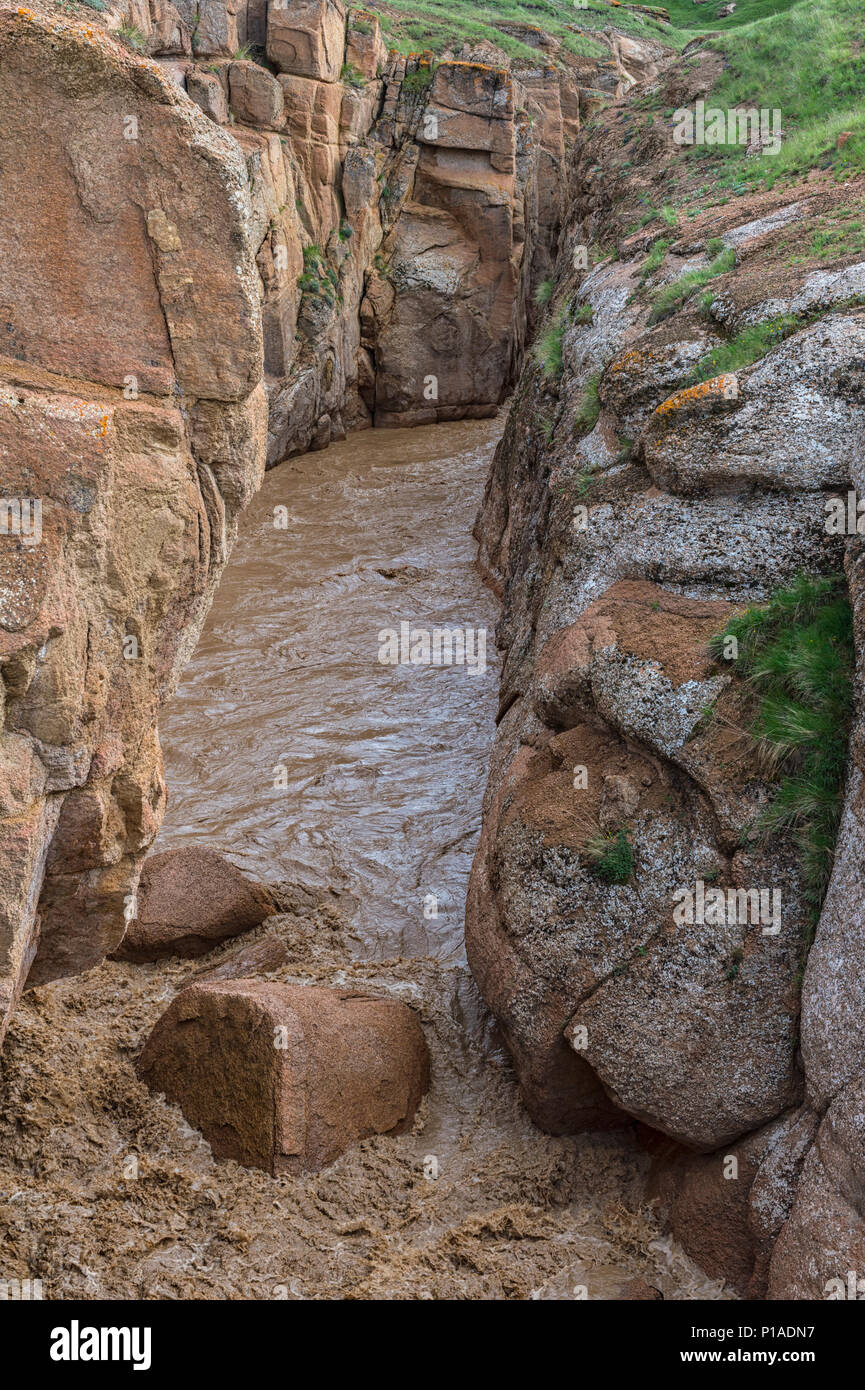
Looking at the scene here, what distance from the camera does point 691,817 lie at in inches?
212

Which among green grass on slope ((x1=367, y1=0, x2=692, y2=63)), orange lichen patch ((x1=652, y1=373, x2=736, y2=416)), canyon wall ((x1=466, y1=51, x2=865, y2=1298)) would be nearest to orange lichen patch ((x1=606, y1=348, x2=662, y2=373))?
canyon wall ((x1=466, y1=51, x2=865, y2=1298))

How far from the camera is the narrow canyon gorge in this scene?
4125 millimetres

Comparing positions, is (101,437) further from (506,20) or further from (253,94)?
(506,20)

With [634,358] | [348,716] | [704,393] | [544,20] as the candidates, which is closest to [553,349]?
[634,358]

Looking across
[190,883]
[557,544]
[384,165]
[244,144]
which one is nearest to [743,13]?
[384,165]

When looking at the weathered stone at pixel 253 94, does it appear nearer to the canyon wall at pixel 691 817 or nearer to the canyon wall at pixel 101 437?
the canyon wall at pixel 691 817

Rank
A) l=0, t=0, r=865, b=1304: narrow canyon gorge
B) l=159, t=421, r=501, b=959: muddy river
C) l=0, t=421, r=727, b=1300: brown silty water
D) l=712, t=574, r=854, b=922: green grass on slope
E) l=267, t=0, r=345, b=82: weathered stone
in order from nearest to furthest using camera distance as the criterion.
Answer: l=0, t=0, r=865, b=1304: narrow canyon gorge
l=0, t=421, r=727, b=1300: brown silty water
l=712, t=574, r=854, b=922: green grass on slope
l=159, t=421, r=501, b=959: muddy river
l=267, t=0, r=345, b=82: weathered stone

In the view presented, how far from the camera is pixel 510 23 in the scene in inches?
1064

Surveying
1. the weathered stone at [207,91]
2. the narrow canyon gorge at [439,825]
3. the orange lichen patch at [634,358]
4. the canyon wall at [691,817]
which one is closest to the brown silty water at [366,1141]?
the narrow canyon gorge at [439,825]

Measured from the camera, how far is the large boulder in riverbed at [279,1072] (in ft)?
17.2

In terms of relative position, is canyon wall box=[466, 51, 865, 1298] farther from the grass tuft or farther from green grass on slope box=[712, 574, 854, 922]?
the grass tuft

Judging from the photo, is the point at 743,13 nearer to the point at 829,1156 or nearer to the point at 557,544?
the point at 557,544

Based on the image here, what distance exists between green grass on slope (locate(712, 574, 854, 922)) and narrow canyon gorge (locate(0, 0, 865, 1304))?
0.8 inches

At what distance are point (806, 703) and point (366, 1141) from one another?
305 centimetres
